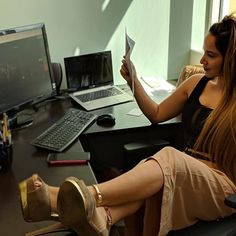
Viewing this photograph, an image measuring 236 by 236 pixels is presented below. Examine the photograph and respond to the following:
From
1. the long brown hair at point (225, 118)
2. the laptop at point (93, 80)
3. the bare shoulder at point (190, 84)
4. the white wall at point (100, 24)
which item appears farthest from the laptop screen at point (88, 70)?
the long brown hair at point (225, 118)

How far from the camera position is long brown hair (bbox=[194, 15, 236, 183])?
1.54 metres

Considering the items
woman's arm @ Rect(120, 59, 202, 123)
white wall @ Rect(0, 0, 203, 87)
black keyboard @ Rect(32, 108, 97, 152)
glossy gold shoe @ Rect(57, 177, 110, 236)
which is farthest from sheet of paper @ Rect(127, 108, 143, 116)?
glossy gold shoe @ Rect(57, 177, 110, 236)

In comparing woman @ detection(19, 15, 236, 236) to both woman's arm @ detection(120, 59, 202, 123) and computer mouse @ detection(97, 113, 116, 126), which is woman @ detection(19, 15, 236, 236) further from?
computer mouse @ detection(97, 113, 116, 126)

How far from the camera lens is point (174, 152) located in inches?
56.3

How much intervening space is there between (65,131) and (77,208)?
70 centimetres

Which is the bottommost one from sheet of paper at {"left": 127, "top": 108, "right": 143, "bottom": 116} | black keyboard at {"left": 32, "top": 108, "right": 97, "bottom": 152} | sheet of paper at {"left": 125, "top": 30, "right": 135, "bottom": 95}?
sheet of paper at {"left": 127, "top": 108, "right": 143, "bottom": 116}

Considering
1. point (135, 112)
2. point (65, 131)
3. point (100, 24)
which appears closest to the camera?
point (65, 131)

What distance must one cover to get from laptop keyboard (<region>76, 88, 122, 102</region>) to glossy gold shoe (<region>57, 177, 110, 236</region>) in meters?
1.11

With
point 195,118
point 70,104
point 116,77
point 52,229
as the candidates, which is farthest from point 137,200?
point 116,77

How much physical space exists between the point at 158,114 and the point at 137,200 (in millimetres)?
684

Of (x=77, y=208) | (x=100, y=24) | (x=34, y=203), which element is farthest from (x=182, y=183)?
(x=100, y=24)

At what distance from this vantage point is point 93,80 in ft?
7.69

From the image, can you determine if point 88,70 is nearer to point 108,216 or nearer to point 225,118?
point 225,118

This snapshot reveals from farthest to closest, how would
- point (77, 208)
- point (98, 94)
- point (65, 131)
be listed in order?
point (98, 94) → point (65, 131) → point (77, 208)
